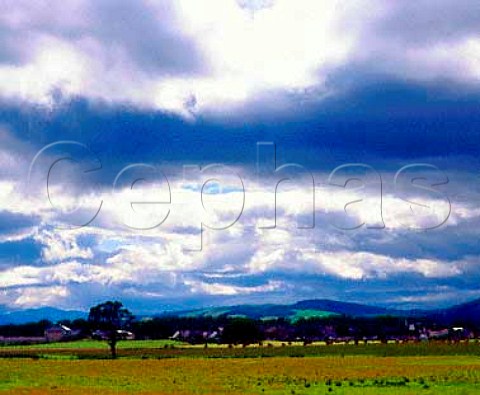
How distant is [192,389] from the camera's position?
176 feet

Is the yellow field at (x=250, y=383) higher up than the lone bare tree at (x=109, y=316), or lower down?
lower down

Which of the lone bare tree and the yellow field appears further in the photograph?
the lone bare tree

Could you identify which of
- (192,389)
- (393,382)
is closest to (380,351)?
(393,382)

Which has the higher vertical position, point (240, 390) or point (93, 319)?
point (93, 319)

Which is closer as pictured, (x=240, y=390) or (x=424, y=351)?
(x=240, y=390)

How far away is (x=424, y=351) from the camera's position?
127312 mm

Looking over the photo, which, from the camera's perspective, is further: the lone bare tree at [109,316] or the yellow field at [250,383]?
the lone bare tree at [109,316]

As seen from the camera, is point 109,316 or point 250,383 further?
point 109,316

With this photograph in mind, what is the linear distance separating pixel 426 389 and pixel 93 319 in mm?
102625

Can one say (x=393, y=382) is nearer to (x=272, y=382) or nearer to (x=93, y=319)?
(x=272, y=382)

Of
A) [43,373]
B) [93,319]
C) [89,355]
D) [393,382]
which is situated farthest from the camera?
[93,319]

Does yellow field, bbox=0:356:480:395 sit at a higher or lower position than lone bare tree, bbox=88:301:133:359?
lower

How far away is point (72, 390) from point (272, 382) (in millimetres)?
14403

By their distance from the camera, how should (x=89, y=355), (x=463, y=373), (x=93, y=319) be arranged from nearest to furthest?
(x=463, y=373) < (x=89, y=355) < (x=93, y=319)
